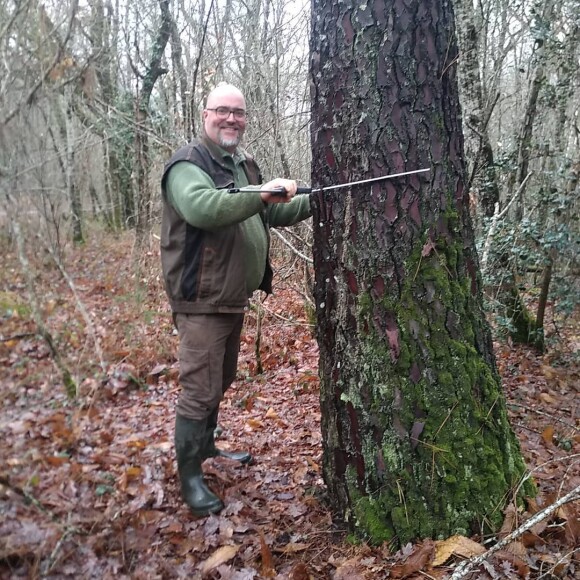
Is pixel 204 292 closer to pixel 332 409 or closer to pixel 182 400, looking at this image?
pixel 182 400

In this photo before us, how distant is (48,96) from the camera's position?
187 inches

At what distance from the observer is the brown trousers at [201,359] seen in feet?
9.44

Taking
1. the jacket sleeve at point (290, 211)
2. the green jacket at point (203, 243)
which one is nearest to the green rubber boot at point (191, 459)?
the green jacket at point (203, 243)

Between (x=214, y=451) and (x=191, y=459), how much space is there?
1.69 feet

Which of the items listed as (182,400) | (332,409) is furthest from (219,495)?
(332,409)

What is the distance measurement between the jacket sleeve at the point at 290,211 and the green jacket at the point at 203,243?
227mm

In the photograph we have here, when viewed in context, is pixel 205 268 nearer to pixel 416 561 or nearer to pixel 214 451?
pixel 214 451

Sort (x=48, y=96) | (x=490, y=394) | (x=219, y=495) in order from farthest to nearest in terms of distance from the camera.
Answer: (x=48, y=96), (x=219, y=495), (x=490, y=394)

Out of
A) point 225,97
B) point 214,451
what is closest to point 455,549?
point 214,451

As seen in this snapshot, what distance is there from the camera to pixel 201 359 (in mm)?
2879

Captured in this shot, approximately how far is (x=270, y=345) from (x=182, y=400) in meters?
3.24

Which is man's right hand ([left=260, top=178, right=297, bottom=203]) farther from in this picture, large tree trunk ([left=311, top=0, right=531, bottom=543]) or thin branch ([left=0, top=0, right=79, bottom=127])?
thin branch ([left=0, top=0, right=79, bottom=127])

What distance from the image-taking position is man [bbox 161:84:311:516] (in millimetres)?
2773

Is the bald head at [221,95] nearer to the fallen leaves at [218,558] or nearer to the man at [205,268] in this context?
the man at [205,268]
